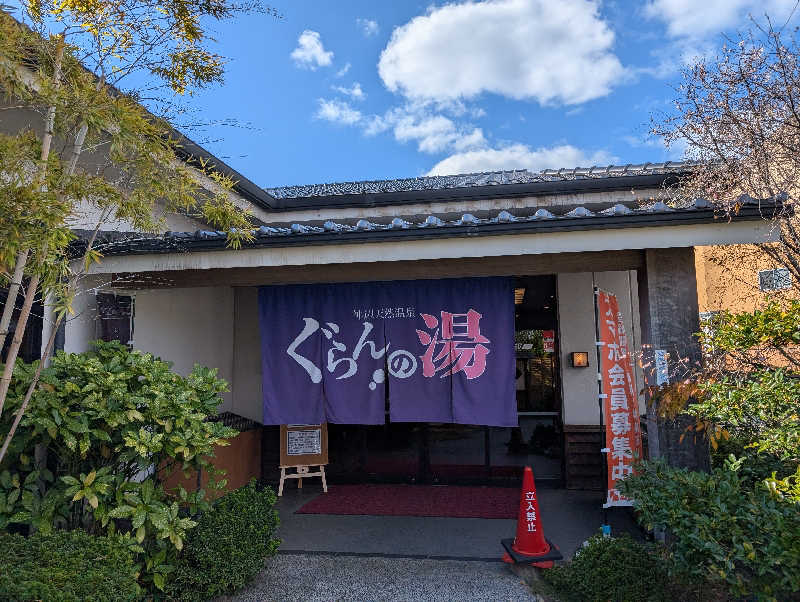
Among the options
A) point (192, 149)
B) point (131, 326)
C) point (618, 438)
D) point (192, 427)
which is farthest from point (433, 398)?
point (192, 149)

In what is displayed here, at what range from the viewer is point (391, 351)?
6.32 m

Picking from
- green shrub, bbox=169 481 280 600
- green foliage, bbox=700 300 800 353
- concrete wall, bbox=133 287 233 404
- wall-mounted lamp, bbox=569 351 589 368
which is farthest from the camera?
wall-mounted lamp, bbox=569 351 589 368

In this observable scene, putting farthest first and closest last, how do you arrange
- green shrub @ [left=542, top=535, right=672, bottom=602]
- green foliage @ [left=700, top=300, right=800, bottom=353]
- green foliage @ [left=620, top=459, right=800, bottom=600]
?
green shrub @ [left=542, top=535, right=672, bottom=602]
green foliage @ [left=700, top=300, right=800, bottom=353]
green foliage @ [left=620, top=459, right=800, bottom=600]

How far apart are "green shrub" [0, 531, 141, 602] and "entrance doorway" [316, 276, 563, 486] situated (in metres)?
4.22

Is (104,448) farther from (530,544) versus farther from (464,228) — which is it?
(530,544)

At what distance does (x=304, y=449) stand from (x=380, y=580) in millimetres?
3165

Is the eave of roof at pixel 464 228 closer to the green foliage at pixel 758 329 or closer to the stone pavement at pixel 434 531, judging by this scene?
the green foliage at pixel 758 329

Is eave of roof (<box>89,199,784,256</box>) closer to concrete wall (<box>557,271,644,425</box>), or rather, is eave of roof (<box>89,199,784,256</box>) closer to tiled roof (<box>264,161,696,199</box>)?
concrete wall (<box>557,271,644,425</box>)

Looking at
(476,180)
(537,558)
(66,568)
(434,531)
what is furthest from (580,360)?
(66,568)

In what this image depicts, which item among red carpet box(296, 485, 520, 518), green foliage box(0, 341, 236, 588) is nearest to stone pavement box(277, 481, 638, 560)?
red carpet box(296, 485, 520, 518)

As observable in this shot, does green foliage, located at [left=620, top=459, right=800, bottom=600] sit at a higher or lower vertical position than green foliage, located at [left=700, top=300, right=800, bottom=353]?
lower

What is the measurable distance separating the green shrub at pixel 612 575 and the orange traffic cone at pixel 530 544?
0.57 ft

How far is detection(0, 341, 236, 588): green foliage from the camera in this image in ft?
12.2

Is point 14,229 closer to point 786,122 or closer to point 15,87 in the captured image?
point 15,87
